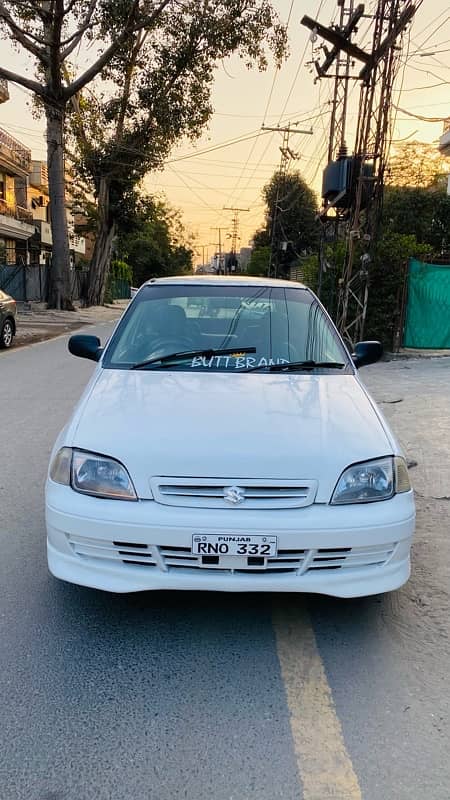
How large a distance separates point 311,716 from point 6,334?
12893 millimetres

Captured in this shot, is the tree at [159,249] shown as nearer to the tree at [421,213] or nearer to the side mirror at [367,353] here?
the tree at [421,213]

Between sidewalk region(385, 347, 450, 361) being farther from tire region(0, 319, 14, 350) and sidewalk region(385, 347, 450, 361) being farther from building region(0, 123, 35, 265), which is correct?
building region(0, 123, 35, 265)

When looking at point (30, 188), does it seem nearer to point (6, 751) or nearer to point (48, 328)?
point (48, 328)

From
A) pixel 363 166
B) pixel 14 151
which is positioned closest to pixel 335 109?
pixel 363 166

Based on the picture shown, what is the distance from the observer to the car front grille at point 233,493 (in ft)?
8.67

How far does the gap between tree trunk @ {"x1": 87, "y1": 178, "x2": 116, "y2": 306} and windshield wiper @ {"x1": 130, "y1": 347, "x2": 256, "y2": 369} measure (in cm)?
2685

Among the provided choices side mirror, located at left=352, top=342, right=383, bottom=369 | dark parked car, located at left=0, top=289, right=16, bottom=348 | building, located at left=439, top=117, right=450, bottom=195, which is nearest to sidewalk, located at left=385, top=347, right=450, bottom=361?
dark parked car, located at left=0, top=289, right=16, bottom=348

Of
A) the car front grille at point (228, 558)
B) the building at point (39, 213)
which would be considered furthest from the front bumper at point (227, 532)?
the building at point (39, 213)

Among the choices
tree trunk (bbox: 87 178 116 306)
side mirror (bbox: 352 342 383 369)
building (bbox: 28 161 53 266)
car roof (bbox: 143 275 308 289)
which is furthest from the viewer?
building (bbox: 28 161 53 266)

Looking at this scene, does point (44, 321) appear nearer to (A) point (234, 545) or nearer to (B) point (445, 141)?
(B) point (445, 141)

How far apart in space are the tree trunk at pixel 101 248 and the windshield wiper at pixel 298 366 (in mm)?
27085

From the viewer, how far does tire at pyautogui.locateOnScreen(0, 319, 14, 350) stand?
13.7 m

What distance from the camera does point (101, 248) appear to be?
31188 mm

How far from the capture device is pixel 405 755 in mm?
2188
